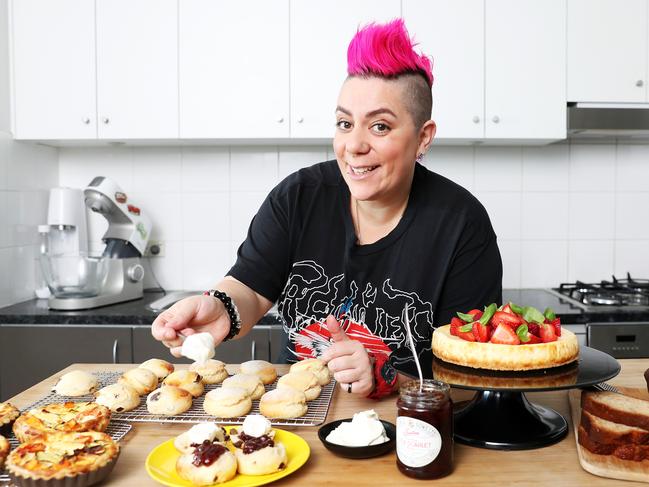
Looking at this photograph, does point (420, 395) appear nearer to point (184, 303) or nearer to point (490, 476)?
point (490, 476)

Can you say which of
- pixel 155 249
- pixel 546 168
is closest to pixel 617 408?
pixel 546 168

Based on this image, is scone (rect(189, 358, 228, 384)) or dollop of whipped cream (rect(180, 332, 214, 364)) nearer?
dollop of whipped cream (rect(180, 332, 214, 364))

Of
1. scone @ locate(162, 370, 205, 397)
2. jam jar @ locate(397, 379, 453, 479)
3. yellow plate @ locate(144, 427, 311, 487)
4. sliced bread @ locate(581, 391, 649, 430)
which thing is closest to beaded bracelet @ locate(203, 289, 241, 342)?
scone @ locate(162, 370, 205, 397)

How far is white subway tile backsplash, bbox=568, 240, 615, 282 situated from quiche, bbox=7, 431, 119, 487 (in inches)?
102

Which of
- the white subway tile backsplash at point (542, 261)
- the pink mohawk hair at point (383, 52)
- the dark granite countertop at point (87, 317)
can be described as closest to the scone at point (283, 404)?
the pink mohawk hair at point (383, 52)

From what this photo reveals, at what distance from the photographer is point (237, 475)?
943 millimetres

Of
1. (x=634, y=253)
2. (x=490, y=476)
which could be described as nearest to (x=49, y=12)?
(x=490, y=476)

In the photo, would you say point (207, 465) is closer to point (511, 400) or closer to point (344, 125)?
point (511, 400)

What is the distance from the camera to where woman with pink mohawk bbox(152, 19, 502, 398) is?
4.72 ft

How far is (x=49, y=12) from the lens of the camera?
8.86 ft

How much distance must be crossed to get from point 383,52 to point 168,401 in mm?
857

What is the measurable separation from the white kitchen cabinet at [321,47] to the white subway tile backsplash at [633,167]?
1.30 m

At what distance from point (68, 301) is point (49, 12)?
1.22 metres

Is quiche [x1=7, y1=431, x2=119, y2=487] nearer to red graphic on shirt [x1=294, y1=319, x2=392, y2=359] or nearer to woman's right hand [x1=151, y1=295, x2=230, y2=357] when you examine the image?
woman's right hand [x1=151, y1=295, x2=230, y2=357]
